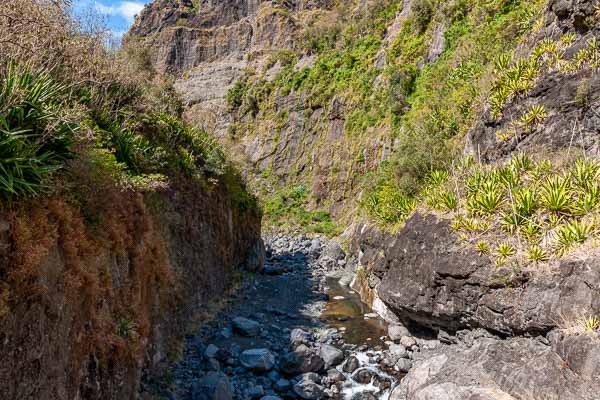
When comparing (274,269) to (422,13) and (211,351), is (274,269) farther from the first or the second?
(422,13)

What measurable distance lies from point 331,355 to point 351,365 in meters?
0.70

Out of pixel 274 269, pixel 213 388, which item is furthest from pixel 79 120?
pixel 274 269

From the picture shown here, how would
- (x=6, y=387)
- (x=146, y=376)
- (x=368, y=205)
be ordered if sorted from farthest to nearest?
1. (x=368, y=205)
2. (x=146, y=376)
3. (x=6, y=387)

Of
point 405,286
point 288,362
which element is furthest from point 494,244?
point 288,362

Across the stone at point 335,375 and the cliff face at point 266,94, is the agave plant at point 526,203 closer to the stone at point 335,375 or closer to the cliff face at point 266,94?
the stone at point 335,375

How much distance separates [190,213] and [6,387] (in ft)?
32.9

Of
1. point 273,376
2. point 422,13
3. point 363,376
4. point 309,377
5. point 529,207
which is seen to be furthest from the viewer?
point 422,13

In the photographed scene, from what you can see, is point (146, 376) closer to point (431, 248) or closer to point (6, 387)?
point (6, 387)

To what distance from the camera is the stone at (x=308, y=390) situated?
986cm

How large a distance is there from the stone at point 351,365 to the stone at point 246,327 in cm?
357

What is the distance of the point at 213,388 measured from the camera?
905cm

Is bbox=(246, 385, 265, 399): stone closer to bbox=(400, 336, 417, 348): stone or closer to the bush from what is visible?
bbox=(400, 336, 417, 348): stone

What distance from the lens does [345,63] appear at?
45375 mm

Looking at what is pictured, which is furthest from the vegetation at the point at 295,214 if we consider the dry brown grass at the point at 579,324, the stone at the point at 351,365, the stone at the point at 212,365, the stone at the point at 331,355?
the dry brown grass at the point at 579,324
